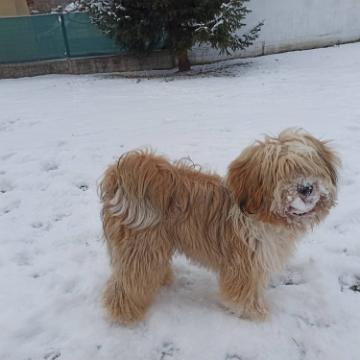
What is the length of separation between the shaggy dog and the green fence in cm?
789

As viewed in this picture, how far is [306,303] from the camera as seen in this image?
253 centimetres

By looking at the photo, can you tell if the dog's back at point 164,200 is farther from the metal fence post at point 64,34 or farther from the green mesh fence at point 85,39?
the metal fence post at point 64,34

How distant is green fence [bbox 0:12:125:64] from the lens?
9.30 meters

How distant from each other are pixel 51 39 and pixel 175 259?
833 centimetres

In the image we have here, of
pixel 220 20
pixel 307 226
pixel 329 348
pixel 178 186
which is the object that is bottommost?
pixel 329 348

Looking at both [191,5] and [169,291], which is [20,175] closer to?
[169,291]

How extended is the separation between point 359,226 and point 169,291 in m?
1.65

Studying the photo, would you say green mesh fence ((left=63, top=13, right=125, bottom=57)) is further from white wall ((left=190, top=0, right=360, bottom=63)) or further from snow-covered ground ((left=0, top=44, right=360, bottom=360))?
snow-covered ground ((left=0, top=44, right=360, bottom=360))

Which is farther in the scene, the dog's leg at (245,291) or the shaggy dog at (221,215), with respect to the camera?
the dog's leg at (245,291)

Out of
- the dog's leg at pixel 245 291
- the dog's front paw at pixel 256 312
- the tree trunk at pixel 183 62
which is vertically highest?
the tree trunk at pixel 183 62

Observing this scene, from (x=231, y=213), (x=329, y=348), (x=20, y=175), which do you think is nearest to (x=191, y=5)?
(x=20, y=175)

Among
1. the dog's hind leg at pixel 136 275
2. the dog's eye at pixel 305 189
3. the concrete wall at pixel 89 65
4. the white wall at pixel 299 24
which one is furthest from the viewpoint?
the white wall at pixel 299 24

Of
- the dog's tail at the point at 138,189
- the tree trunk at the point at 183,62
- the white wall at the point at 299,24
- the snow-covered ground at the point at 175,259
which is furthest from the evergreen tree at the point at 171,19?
the dog's tail at the point at 138,189

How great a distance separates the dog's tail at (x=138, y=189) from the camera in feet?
7.20
